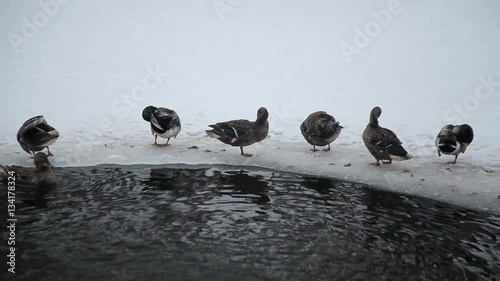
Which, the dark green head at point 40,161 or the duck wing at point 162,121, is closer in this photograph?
the dark green head at point 40,161

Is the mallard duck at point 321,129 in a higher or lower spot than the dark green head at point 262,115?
lower

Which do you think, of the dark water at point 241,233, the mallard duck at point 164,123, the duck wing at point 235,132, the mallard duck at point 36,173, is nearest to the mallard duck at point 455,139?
the dark water at point 241,233

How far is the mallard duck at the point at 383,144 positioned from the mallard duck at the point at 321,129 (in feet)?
3.11

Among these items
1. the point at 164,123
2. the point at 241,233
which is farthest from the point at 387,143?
the point at 164,123

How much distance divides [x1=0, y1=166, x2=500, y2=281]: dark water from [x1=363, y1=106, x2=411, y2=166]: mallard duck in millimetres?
1281

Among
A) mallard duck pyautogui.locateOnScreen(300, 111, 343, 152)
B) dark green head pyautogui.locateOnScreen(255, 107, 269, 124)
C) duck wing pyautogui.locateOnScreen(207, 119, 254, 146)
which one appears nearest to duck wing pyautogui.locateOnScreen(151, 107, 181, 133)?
duck wing pyautogui.locateOnScreen(207, 119, 254, 146)

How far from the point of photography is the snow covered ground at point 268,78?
11047 mm

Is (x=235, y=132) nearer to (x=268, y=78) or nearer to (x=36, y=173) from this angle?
(x=36, y=173)

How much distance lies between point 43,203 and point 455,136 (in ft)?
29.3

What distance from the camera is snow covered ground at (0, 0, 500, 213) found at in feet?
36.2

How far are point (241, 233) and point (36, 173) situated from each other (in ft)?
15.7

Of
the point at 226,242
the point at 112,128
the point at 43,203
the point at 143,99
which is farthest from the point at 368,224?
the point at 143,99

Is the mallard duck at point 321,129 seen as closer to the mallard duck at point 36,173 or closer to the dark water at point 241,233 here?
the dark water at point 241,233

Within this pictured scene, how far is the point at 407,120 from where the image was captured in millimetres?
14477
